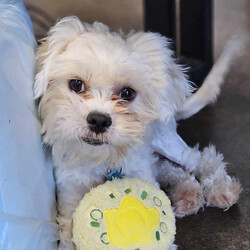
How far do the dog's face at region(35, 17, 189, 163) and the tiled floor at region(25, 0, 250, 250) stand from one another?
390mm

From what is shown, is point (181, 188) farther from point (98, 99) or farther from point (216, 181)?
point (98, 99)

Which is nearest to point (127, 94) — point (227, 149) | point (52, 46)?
point (52, 46)

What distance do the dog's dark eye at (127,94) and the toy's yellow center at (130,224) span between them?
0.22 meters

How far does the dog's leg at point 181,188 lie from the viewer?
1486 mm

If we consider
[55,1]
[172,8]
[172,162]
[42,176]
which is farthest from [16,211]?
[55,1]

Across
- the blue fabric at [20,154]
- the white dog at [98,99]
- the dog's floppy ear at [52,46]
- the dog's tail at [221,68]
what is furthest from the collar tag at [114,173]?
the dog's tail at [221,68]

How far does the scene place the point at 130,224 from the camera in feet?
3.62

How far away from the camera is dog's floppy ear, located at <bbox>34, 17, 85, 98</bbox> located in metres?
1.14

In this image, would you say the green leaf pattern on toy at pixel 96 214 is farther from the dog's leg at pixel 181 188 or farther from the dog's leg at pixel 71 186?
the dog's leg at pixel 181 188

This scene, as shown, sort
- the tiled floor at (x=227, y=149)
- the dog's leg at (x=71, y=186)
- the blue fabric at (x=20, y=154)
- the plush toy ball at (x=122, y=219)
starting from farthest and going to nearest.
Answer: the tiled floor at (x=227, y=149) < the dog's leg at (x=71, y=186) < the plush toy ball at (x=122, y=219) < the blue fabric at (x=20, y=154)

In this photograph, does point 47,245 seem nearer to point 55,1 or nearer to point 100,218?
point 100,218

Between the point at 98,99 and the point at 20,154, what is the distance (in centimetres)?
21

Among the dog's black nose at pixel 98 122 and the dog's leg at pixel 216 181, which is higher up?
the dog's black nose at pixel 98 122

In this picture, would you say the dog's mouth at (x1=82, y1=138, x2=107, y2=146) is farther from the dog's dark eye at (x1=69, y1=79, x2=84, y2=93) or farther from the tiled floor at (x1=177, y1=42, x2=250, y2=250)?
the tiled floor at (x1=177, y1=42, x2=250, y2=250)
